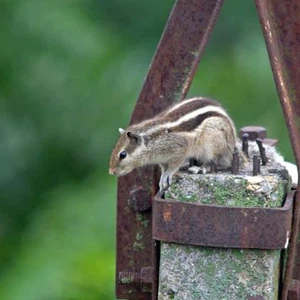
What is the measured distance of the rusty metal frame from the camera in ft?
14.4

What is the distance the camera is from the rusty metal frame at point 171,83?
4398mm

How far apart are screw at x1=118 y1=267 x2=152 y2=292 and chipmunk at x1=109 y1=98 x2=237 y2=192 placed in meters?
0.32

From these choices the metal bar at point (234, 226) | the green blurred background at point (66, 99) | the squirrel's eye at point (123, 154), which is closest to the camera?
the metal bar at point (234, 226)

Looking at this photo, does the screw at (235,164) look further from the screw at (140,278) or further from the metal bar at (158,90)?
the screw at (140,278)

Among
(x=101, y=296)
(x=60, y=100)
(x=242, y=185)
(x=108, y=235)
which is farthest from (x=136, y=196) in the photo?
(x=60, y=100)

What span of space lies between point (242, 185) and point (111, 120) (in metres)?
4.24

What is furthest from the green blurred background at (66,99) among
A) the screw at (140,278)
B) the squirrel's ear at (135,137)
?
the screw at (140,278)

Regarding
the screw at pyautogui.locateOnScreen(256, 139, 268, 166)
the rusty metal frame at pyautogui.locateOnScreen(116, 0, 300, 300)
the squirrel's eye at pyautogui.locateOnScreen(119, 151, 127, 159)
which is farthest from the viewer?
the squirrel's eye at pyautogui.locateOnScreen(119, 151, 127, 159)

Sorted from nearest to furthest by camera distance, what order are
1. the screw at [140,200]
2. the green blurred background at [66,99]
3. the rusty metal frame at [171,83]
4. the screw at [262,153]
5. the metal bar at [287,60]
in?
the metal bar at [287,60], the rusty metal frame at [171,83], the screw at [262,153], the screw at [140,200], the green blurred background at [66,99]

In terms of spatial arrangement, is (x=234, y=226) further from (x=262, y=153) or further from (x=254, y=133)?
(x=254, y=133)

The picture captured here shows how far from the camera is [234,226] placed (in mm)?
4137

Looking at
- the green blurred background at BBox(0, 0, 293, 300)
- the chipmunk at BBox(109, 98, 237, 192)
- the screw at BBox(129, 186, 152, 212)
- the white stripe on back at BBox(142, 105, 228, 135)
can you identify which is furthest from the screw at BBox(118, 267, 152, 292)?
the green blurred background at BBox(0, 0, 293, 300)

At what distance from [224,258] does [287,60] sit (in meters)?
0.66

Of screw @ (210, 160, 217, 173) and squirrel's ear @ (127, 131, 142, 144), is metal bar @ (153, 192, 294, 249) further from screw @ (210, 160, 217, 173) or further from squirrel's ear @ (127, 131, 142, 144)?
squirrel's ear @ (127, 131, 142, 144)
